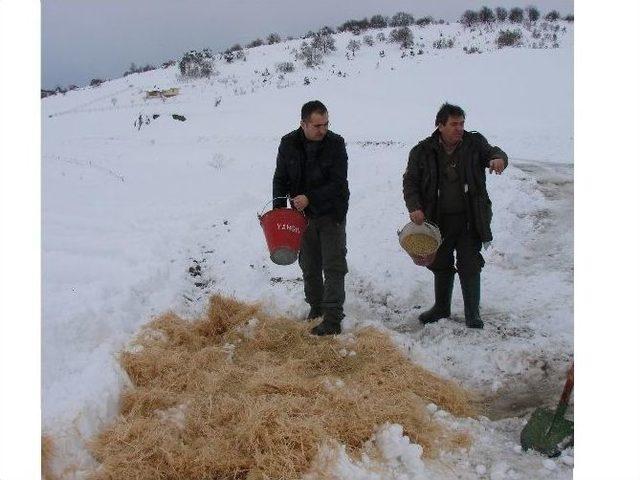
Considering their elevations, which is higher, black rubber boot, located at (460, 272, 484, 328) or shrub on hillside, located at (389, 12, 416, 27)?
shrub on hillside, located at (389, 12, 416, 27)

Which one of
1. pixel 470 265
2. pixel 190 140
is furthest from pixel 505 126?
pixel 190 140

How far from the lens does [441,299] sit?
169 inches

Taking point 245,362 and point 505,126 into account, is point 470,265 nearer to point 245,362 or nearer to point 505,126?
point 245,362

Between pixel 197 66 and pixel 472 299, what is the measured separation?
20.7ft

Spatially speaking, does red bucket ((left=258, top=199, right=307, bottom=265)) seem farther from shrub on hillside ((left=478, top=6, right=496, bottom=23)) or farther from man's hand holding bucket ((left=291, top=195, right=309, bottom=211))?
shrub on hillside ((left=478, top=6, right=496, bottom=23))

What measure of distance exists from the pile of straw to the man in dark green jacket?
79 cm

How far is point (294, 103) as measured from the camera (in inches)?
457

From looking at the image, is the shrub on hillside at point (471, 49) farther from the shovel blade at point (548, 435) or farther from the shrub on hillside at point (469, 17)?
the shovel blade at point (548, 435)

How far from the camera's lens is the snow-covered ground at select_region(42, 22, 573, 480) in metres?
3.29

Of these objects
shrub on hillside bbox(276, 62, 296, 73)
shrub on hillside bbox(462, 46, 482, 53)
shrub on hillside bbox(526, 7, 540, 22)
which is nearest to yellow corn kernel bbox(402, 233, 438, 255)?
shrub on hillside bbox(526, 7, 540, 22)

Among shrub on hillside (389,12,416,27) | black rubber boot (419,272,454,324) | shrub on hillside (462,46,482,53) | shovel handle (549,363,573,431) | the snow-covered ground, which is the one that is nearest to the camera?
shovel handle (549,363,573,431)

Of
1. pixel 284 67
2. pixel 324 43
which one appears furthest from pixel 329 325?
pixel 284 67

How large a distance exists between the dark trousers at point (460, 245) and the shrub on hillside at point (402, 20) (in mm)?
1879

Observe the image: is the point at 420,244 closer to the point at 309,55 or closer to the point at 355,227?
the point at 355,227
